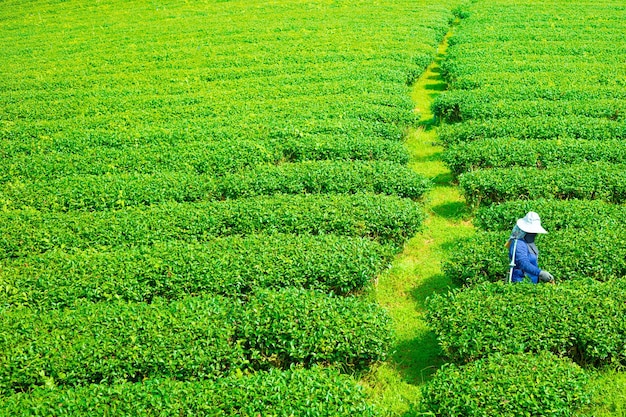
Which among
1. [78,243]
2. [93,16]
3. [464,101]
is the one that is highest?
[93,16]

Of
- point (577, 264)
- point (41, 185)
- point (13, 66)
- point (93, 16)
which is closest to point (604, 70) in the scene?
point (577, 264)

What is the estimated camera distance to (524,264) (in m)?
13.0

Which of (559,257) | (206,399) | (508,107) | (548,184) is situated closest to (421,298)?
(559,257)

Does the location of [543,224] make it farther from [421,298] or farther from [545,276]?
[421,298]

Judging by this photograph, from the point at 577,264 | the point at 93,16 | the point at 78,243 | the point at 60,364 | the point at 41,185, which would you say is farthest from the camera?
the point at 93,16

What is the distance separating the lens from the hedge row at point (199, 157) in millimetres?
20562

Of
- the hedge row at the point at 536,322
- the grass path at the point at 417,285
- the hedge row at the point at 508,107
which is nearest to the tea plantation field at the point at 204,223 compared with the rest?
the grass path at the point at 417,285

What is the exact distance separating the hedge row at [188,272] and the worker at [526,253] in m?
3.17

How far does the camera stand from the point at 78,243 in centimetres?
1595

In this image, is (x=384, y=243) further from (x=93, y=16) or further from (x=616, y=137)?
(x=93, y=16)

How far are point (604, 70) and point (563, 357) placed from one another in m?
21.2

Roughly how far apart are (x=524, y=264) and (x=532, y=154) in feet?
24.6

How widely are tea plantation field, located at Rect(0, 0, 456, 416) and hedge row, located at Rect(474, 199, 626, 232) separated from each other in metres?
2.27

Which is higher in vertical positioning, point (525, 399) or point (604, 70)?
point (604, 70)
